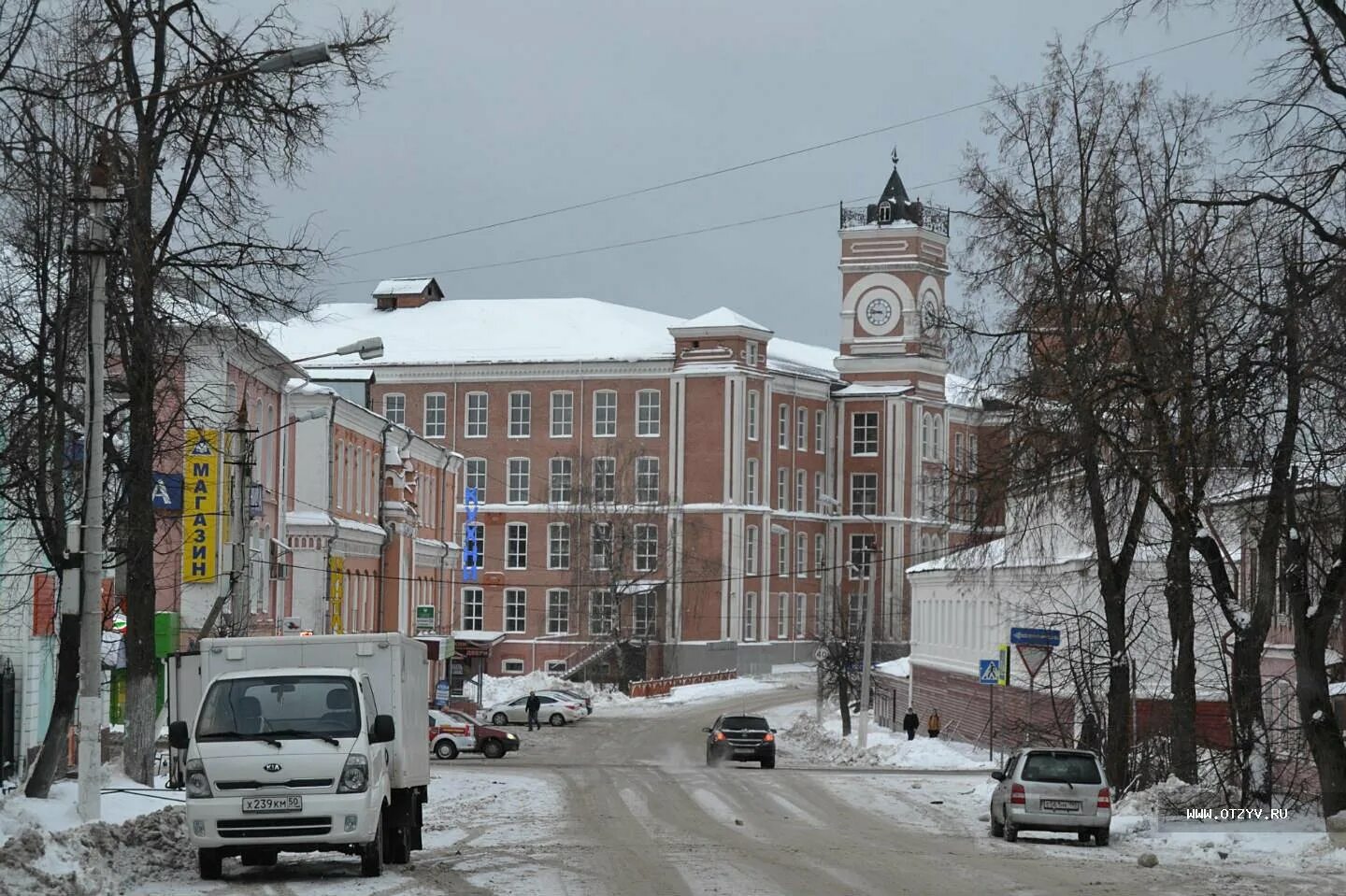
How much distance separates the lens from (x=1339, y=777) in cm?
2489

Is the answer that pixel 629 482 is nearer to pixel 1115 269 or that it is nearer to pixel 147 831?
pixel 1115 269

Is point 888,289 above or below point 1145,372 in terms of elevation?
above

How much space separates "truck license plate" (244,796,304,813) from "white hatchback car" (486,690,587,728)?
187ft

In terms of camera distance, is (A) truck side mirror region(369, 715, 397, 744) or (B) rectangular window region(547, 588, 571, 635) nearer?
(A) truck side mirror region(369, 715, 397, 744)

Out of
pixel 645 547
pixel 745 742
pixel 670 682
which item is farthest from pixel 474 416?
pixel 745 742

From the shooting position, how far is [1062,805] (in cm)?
2611

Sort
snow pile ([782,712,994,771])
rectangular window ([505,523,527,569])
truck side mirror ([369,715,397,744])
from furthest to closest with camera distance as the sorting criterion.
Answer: rectangular window ([505,523,527,569])
snow pile ([782,712,994,771])
truck side mirror ([369,715,397,744])

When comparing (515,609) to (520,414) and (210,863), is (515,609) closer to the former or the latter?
(520,414)

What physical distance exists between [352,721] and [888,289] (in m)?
95.0

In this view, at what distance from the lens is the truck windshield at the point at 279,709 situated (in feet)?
58.0

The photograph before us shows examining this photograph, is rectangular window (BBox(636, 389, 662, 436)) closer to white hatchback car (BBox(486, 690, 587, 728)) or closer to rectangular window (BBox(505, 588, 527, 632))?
rectangular window (BBox(505, 588, 527, 632))

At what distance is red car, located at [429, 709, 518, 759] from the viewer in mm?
53469

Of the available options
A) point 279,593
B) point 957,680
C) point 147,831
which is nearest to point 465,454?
point 957,680

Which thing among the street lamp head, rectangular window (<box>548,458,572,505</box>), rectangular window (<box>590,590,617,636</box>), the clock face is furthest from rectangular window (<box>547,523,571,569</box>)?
the street lamp head
